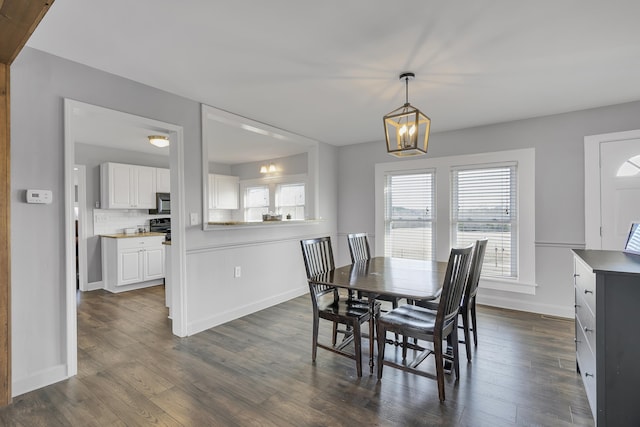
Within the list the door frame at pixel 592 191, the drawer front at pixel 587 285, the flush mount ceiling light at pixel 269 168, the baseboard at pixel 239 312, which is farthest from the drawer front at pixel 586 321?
the flush mount ceiling light at pixel 269 168

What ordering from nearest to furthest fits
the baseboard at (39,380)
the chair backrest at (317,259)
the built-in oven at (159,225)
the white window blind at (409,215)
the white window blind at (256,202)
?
1. the baseboard at (39,380)
2. the chair backrest at (317,259)
3. the white window blind at (409,215)
4. the built-in oven at (159,225)
5. the white window blind at (256,202)

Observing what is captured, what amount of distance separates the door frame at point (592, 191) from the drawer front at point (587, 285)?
1658mm

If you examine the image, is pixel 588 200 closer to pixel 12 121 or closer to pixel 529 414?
pixel 529 414

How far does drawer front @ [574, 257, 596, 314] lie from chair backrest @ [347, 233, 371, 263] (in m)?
1.83

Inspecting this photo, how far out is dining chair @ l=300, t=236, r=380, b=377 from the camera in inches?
92.4

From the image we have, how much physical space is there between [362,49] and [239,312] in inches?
120

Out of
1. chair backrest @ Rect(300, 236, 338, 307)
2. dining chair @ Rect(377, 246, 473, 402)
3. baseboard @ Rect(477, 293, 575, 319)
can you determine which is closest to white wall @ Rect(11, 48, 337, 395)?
chair backrest @ Rect(300, 236, 338, 307)

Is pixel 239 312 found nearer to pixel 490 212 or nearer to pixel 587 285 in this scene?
pixel 587 285

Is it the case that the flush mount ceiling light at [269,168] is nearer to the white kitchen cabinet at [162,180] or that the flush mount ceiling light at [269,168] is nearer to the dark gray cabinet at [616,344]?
the white kitchen cabinet at [162,180]

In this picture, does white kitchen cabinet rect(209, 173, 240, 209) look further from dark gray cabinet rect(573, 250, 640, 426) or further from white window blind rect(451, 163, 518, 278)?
dark gray cabinet rect(573, 250, 640, 426)

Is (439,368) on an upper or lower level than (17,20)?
lower

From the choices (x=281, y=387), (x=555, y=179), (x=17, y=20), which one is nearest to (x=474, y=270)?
(x=281, y=387)

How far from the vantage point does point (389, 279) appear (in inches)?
97.3

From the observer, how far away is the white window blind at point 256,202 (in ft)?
22.9
